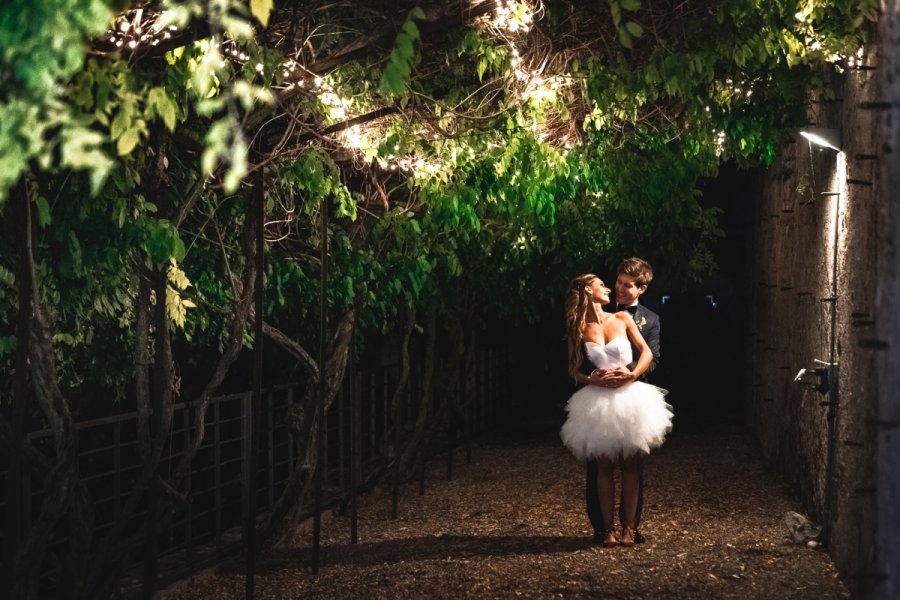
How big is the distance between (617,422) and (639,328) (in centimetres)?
79

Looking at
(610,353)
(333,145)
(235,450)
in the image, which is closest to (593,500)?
(610,353)

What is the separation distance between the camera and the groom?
7879mm

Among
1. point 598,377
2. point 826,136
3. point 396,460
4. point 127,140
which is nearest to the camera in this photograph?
point 127,140

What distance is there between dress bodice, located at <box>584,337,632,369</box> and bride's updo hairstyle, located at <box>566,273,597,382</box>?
0.10 meters

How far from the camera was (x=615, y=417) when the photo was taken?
7797 mm

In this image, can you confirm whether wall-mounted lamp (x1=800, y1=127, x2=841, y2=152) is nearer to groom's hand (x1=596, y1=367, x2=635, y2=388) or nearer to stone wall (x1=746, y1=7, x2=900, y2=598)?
stone wall (x1=746, y1=7, x2=900, y2=598)

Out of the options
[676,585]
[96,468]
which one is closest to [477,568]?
[676,585]

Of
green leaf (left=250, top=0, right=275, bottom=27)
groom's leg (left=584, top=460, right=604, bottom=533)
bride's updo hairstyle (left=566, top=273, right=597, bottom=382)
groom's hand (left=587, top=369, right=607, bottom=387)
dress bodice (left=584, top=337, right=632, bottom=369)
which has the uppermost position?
green leaf (left=250, top=0, right=275, bottom=27)

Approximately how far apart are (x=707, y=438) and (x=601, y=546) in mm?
6879

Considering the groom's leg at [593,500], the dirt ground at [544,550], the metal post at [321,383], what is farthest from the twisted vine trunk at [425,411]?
the groom's leg at [593,500]

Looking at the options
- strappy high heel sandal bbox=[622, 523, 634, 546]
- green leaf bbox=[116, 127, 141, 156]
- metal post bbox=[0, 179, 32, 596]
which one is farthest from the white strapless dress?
green leaf bbox=[116, 127, 141, 156]

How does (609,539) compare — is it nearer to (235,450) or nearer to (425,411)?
(425,411)

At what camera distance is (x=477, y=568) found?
7.57 m

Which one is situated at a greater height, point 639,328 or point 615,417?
point 639,328
